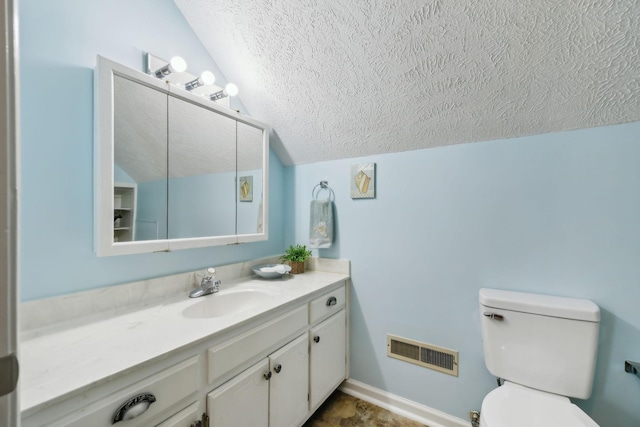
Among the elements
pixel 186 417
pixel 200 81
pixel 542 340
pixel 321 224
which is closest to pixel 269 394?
pixel 186 417

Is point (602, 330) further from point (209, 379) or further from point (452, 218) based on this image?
point (209, 379)

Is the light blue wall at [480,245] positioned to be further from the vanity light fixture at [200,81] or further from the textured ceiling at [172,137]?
the vanity light fixture at [200,81]

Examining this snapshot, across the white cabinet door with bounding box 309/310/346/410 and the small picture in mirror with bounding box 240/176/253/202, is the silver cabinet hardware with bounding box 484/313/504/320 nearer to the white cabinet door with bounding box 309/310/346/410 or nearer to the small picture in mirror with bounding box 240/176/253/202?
the white cabinet door with bounding box 309/310/346/410

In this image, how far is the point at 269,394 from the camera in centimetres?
119

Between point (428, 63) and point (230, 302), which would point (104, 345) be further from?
point (428, 63)

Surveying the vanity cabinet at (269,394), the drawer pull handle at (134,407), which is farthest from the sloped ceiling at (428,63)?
the drawer pull handle at (134,407)

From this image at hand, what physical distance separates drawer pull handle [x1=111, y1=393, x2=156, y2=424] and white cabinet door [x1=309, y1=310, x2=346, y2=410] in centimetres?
82

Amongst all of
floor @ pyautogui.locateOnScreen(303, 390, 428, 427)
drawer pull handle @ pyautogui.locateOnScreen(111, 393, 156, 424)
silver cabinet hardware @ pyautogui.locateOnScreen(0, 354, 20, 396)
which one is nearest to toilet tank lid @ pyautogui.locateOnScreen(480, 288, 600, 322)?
floor @ pyautogui.locateOnScreen(303, 390, 428, 427)

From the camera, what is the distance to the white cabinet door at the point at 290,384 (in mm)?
1216

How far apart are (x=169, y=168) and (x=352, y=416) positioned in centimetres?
174

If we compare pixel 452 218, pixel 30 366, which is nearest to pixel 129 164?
pixel 30 366

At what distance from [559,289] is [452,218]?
22.2 inches

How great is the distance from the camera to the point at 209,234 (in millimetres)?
1467

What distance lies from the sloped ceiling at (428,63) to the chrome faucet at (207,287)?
1.08m
